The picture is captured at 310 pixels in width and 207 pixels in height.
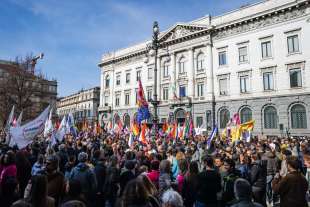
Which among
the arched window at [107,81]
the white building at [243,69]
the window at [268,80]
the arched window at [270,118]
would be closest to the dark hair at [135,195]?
the white building at [243,69]

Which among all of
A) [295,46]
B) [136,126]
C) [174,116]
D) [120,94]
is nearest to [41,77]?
[120,94]

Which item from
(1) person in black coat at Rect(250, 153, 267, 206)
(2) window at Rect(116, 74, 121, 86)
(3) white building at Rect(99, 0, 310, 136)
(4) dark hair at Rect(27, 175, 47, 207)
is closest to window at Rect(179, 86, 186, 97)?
(3) white building at Rect(99, 0, 310, 136)

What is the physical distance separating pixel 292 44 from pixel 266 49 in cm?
277

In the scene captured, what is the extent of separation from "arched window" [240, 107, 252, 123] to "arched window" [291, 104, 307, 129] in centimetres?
466

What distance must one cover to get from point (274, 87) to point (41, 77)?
99.8 ft

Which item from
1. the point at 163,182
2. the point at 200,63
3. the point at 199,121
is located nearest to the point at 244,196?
the point at 163,182

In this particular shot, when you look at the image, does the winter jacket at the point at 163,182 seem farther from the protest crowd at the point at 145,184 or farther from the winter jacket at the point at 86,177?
the winter jacket at the point at 86,177

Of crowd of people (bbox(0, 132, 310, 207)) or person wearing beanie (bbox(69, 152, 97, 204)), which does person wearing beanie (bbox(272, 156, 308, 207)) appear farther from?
person wearing beanie (bbox(69, 152, 97, 204))

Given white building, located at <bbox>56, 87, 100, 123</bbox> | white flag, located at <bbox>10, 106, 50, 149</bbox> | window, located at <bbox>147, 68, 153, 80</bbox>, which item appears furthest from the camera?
white building, located at <bbox>56, 87, 100, 123</bbox>

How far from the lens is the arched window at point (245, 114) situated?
29742 mm

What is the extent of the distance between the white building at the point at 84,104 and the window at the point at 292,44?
48298 mm

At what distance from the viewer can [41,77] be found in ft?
119

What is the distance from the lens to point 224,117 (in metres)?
31.9

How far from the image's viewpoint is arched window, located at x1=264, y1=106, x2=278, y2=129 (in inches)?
1081
